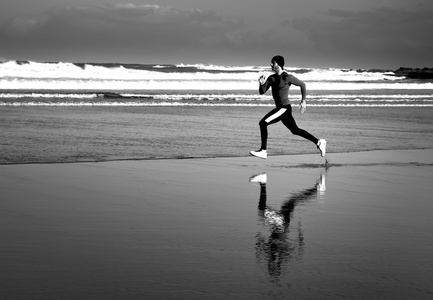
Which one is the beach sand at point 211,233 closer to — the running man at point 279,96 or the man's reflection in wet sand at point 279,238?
the man's reflection in wet sand at point 279,238

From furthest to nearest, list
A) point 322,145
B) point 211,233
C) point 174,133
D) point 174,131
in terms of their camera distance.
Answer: point 174,131, point 174,133, point 322,145, point 211,233

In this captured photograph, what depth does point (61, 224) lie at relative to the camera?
6.77 meters

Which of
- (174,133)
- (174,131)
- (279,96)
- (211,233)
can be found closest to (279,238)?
(211,233)

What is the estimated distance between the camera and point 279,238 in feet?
20.8

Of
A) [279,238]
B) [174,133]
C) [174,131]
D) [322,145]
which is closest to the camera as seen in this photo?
[279,238]

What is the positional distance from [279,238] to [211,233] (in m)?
0.59

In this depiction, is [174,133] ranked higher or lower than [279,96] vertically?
lower

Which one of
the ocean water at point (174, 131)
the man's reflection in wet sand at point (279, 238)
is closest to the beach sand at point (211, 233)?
the man's reflection in wet sand at point (279, 238)

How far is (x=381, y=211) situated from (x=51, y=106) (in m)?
20.3

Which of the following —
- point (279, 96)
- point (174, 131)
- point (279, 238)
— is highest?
point (279, 96)

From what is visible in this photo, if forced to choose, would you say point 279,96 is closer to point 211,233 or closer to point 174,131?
point 174,131

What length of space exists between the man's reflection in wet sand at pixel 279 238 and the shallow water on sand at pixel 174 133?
15.2 feet

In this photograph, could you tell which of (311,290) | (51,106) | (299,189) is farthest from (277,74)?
(51,106)

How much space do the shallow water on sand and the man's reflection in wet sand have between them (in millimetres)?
4634
